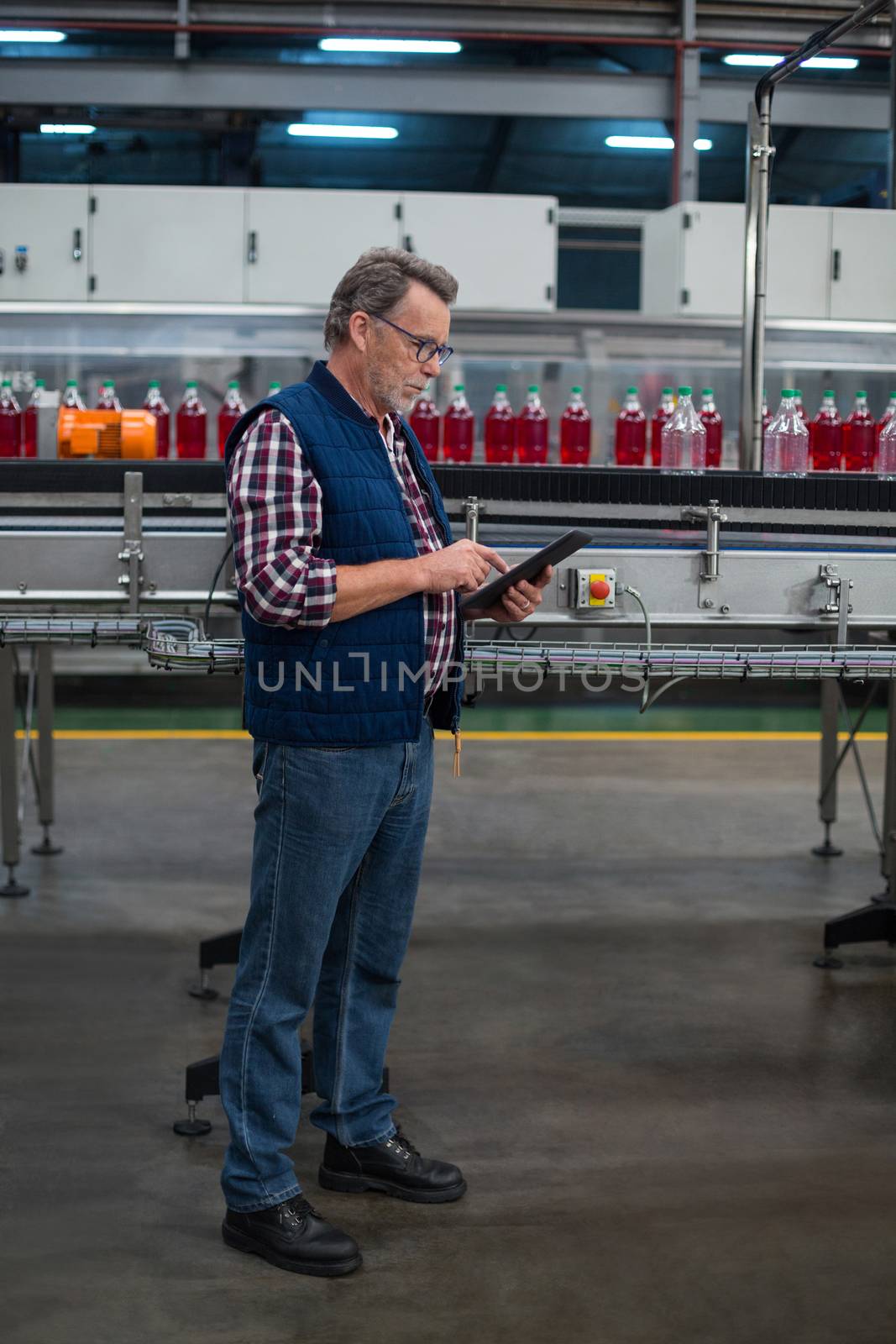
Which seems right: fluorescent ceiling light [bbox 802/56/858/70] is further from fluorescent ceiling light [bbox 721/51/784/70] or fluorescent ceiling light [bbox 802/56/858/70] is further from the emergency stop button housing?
the emergency stop button housing

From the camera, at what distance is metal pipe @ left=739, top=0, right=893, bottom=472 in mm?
3053

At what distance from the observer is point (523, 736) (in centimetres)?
614

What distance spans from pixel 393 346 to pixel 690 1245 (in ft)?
4.49

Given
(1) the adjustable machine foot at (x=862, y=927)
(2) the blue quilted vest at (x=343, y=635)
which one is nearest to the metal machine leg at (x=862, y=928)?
(1) the adjustable machine foot at (x=862, y=927)

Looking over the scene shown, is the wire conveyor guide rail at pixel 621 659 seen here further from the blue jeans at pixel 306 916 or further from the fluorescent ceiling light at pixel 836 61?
the fluorescent ceiling light at pixel 836 61

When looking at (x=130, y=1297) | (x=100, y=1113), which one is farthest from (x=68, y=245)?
(x=130, y=1297)

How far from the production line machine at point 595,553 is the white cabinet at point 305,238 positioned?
3055 mm

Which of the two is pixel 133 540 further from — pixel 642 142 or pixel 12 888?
pixel 642 142

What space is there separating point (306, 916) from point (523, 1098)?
2.81ft

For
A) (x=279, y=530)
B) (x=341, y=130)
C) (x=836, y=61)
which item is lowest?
(x=279, y=530)

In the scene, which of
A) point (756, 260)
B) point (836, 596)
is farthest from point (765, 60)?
point (836, 596)

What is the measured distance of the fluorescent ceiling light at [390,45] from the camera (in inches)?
253

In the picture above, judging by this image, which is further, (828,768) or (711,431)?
(828,768)

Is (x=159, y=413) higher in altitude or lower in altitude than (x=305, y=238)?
lower
